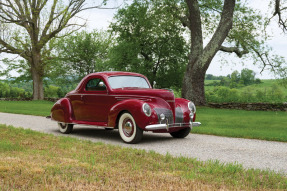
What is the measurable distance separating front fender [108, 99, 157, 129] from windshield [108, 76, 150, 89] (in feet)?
2.67

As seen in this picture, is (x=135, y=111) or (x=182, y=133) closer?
(x=135, y=111)

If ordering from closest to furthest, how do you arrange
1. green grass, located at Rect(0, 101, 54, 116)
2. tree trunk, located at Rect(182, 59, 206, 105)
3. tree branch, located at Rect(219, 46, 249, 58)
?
green grass, located at Rect(0, 101, 54, 116) < tree trunk, located at Rect(182, 59, 206, 105) < tree branch, located at Rect(219, 46, 249, 58)

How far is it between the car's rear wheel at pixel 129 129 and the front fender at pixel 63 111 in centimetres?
205

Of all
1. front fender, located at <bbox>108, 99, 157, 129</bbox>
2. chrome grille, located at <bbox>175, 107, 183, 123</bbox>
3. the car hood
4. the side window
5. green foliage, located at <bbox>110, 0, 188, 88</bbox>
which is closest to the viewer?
front fender, located at <bbox>108, 99, 157, 129</bbox>

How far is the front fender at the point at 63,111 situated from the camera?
29.8 ft

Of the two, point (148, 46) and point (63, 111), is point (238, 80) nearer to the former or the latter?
point (148, 46)

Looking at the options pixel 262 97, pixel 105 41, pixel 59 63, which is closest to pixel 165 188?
pixel 262 97

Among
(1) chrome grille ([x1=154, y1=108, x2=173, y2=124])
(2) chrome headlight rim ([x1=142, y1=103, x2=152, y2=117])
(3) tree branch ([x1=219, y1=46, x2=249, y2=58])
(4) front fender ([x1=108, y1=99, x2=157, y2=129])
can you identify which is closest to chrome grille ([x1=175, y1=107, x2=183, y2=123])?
(1) chrome grille ([x1=154, y1=108, x2=173, y2=124])

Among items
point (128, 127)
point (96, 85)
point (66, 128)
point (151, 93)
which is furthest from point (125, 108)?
point (66, 128)

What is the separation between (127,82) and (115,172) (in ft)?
14.2

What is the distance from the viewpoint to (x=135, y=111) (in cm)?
719

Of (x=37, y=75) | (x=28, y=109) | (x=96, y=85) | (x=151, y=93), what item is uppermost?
(x=37, y=75)

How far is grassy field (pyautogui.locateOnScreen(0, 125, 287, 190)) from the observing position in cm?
387

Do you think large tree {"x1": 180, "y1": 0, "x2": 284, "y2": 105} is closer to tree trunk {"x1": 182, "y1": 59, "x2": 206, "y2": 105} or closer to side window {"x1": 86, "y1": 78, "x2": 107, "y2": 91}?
tree trunk {"x1": 182, "y1": 59, "x2": 206, "y2": 105}
